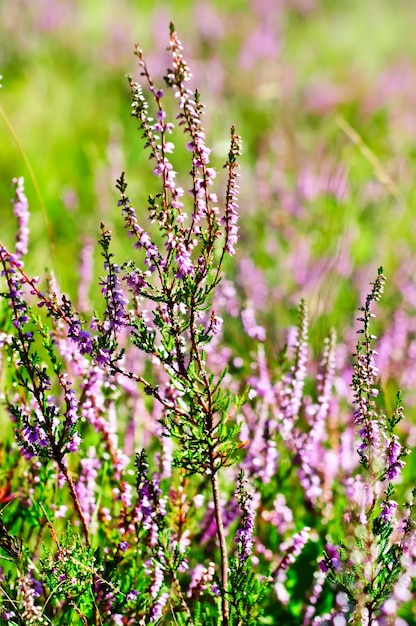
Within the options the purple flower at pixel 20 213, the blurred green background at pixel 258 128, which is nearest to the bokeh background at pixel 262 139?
the blurred green background at pixel 258 128

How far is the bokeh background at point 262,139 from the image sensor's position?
189 inches

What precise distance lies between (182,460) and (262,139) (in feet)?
21.5

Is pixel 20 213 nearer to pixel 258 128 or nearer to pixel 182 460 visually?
pixel 182 460

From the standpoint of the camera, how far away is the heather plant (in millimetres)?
1811

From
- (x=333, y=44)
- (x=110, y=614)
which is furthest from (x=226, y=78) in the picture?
(x=110, y=614)

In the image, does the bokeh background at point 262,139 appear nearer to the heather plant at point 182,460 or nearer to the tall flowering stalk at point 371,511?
the heather plant at point 182,460

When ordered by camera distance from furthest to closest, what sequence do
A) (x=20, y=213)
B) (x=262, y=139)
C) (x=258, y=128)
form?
(x=258, y=128), (x=262, y=139), (x=20, y=213)

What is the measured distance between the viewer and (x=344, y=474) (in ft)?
10.4

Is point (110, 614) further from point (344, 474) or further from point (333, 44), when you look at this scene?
point (333, 44)

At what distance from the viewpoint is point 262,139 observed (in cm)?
802

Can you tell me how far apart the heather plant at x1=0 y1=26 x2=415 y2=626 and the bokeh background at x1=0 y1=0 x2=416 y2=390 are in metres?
0.67

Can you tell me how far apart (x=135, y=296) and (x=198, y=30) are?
11.3 metres

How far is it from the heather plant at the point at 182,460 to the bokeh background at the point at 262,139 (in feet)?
2.20

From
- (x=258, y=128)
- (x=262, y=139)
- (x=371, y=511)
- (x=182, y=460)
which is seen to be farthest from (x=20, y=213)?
(x=258, y=128)
